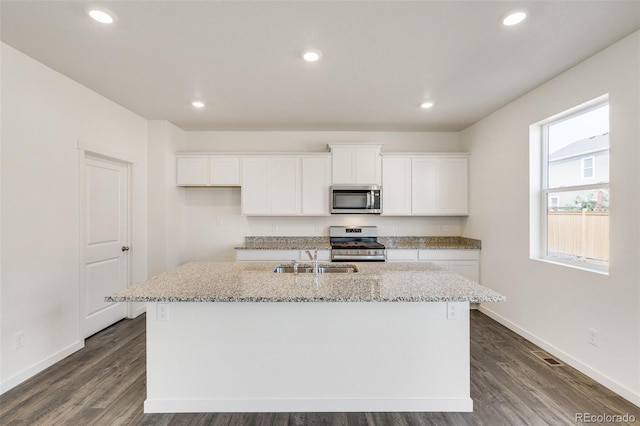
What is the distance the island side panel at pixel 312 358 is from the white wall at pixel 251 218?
2.74 m

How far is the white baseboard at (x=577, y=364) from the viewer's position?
210 centimetres

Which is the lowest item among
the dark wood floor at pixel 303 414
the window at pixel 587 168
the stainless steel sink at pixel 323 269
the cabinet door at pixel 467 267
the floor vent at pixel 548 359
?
the floor vent at pixel 548 359

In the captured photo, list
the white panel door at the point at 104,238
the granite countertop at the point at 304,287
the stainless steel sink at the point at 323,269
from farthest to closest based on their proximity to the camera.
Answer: the white panel door at the point at 104,238 < the stainless steel sink at the point at 323,269 < the granite countertop at the point at 304,287

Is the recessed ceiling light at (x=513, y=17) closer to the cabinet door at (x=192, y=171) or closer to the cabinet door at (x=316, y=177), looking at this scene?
the cabinet door at (x=316, y=177)

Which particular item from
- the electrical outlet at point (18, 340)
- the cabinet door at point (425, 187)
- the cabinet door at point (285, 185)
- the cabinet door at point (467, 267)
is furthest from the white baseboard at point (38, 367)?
the cabinet door at point (467, 267)

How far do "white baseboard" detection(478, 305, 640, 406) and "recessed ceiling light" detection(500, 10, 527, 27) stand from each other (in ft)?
8.72

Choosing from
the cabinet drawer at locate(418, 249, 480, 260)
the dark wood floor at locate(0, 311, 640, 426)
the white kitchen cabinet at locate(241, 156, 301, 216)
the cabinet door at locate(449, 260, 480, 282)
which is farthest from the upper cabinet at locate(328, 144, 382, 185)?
the dark wood floor at locate(0, 311, 640, 426)

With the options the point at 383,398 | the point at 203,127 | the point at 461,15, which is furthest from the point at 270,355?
the point at 203,127

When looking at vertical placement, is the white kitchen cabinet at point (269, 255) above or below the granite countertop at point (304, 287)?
below

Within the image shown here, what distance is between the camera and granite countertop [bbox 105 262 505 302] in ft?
5.60

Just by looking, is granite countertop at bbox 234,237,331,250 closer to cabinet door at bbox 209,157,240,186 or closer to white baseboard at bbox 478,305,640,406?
cabinet door at bbox 209,157,240,186

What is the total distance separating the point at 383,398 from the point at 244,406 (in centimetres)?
93

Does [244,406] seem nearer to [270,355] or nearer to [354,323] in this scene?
[270,355]

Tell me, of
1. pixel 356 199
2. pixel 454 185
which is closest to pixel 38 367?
pixel 356 199
